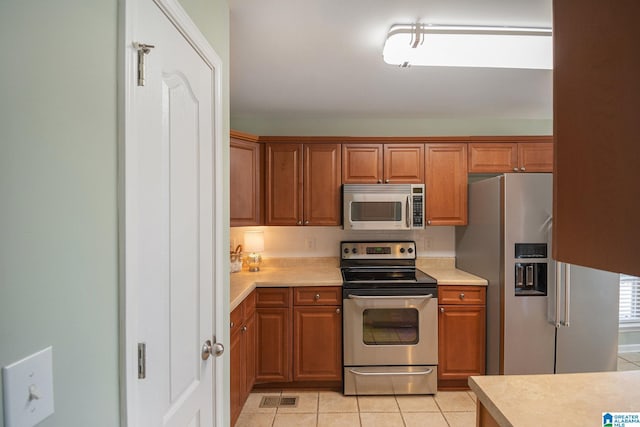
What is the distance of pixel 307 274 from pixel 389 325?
82 cm

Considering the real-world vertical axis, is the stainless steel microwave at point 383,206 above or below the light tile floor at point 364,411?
above

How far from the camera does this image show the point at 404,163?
288 cm

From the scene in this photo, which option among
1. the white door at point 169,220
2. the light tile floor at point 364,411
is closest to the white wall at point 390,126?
the white door at point 169,220

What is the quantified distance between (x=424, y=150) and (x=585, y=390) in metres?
2.22

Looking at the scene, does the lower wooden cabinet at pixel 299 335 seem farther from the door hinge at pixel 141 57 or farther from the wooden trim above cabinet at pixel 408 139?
the door hinge at pixel 141 57

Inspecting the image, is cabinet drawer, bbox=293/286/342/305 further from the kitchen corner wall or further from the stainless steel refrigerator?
the stainless steel refrigerator

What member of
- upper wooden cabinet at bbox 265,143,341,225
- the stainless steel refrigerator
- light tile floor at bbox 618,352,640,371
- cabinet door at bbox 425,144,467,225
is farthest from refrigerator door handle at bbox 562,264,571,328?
upper wooden cabinet at bbox 265,143,341,225

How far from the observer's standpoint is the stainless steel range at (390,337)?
8.11 ft

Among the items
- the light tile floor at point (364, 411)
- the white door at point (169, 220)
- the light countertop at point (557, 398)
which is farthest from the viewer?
the light tile floor at point (364, 411)

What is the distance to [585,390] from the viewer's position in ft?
3.19

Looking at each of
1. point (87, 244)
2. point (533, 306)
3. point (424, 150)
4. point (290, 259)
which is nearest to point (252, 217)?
point (290, 259)

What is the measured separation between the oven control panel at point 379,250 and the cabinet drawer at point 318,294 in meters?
0.55

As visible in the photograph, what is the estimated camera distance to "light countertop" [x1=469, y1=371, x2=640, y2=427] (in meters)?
0.85

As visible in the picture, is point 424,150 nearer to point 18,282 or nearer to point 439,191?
point 439,191
